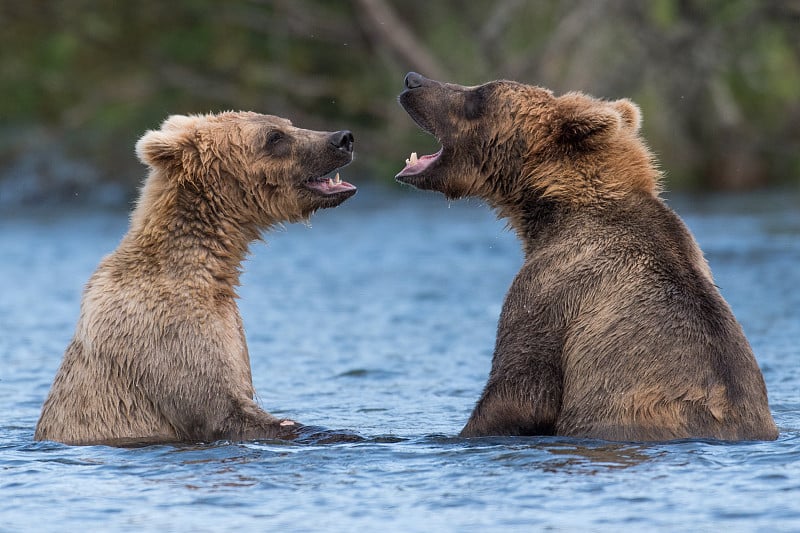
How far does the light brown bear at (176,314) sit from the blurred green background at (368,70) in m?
16.4

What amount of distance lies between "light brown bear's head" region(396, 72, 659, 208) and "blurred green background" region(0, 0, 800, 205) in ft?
52.5

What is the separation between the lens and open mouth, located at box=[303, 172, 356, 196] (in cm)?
750

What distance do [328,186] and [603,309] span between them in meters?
1.99

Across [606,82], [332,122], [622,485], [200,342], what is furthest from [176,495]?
[332,122]

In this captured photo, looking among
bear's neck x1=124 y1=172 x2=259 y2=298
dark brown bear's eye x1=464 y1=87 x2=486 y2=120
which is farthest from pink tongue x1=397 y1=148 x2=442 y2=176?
bear's neck x1=124 y1=172 x2=259 y2=298

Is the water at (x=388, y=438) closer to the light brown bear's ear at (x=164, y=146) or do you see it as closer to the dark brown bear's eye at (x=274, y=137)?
the light brown bear's ear at (x=164, y=146)

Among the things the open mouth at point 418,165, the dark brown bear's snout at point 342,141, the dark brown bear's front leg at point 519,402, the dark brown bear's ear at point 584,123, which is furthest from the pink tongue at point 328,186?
the dark brown bear's front leg at point 519,402

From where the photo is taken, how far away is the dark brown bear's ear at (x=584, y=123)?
6.69 metres

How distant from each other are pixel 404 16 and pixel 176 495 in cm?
2355

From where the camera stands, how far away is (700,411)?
6.04 metres

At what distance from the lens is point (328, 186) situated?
757 cm

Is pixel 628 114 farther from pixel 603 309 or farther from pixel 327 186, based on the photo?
pixel 327 186

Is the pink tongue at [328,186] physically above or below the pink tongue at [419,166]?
below

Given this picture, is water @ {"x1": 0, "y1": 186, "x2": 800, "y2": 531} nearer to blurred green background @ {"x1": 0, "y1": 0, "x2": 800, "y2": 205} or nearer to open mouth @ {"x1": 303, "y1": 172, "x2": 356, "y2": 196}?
open mouth @ {"x1": 303, "y1": 172, "x2": 356, "y2": 196}
